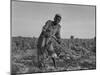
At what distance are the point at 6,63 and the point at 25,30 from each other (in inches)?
18.7

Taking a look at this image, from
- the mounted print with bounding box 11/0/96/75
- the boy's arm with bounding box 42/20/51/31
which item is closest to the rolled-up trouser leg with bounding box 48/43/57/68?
the mounted print with bounding box 11/0/96/75

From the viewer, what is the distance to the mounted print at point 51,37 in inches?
106

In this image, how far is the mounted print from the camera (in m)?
2.68

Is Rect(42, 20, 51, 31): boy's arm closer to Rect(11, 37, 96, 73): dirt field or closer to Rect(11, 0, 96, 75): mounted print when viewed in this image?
Rect(11, 0, 96, 75): mounted print

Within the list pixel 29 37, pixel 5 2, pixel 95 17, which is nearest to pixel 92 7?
pixel 95 17

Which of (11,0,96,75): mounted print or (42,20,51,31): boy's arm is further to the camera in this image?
(42,20,51,31): boy's arm

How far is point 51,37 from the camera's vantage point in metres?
2.83

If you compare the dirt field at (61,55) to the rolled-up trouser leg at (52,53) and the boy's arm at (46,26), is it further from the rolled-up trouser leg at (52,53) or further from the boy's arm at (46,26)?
the boy's arm at (46,26)

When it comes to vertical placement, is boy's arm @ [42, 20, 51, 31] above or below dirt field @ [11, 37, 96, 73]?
above

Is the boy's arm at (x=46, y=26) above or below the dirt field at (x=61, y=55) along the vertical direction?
above

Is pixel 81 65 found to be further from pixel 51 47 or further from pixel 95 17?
pixel 95 17

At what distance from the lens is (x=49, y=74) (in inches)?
111

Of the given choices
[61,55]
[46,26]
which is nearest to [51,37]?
[46,26]

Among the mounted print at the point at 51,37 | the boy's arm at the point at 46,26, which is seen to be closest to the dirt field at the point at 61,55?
the mounted print at the point at 51,37
